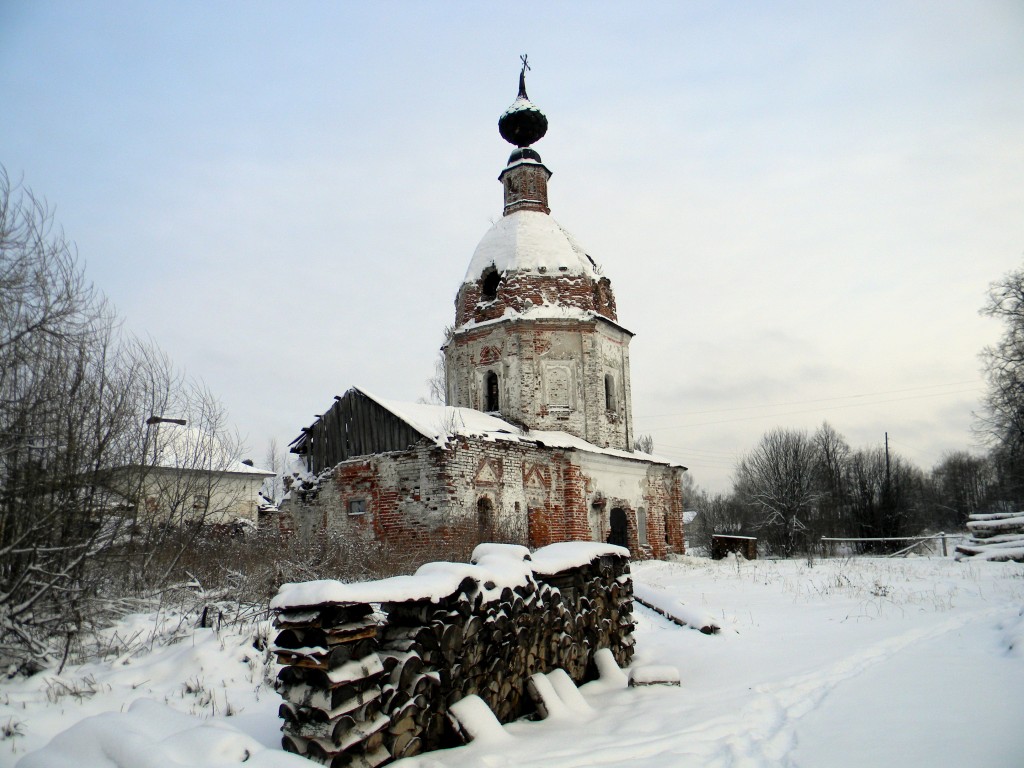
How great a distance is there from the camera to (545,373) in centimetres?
2231

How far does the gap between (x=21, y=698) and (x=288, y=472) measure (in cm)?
1502

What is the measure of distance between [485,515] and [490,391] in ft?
18.5

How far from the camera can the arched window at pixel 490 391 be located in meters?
22.9

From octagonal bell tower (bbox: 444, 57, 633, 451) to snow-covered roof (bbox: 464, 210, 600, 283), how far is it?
0.12 feet

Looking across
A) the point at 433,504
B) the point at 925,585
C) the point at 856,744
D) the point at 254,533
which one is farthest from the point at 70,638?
the point at 925,585

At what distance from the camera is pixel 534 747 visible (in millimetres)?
4691

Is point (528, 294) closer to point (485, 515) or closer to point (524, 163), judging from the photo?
point (524, 163)

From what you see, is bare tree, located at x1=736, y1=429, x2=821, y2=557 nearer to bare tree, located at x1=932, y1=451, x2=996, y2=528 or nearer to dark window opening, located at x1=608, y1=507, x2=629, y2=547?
dark window opening, located at x1=608, y1=507, x2=629, y2=547

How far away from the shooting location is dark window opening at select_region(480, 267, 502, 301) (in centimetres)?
2364

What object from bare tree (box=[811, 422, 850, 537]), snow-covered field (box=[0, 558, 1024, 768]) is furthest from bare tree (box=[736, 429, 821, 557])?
snow-covered field (box=[0, 558, 1024, 768])

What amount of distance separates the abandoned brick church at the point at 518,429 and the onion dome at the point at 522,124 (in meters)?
0.05

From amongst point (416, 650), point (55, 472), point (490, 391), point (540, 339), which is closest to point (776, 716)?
point (416, 650)

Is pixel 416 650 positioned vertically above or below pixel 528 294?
below

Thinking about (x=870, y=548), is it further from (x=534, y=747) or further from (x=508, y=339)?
(x=534, y=747)
